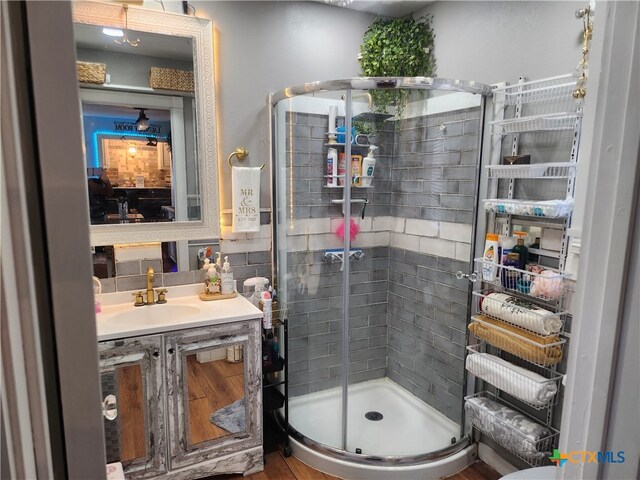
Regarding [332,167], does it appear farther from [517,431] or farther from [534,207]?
[517,431]

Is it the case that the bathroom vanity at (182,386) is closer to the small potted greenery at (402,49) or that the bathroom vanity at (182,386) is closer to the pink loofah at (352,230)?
the pink loofah at (352,230)

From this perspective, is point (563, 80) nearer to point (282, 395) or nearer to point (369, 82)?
point (369, 82)

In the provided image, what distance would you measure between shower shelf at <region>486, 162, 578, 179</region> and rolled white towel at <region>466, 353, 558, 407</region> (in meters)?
0.94

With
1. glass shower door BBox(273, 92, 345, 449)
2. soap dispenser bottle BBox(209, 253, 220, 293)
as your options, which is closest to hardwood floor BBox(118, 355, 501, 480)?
glass shower door BBox(273, 92, 345, 449)

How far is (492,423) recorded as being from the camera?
7.04ft

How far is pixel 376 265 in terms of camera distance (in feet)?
9.77

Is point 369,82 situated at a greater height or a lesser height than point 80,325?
greater

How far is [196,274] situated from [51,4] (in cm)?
226

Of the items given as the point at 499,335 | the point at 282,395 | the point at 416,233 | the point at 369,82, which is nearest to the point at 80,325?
the point at 499,335

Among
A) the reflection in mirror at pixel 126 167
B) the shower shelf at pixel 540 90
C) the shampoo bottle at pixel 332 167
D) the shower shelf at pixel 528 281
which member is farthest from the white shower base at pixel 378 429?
the shower shelf at pixel 540 90

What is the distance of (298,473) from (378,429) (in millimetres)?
588

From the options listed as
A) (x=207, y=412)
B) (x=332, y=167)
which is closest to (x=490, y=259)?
(x=332, y=167)

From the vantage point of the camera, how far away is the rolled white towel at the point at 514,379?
6.23 ft

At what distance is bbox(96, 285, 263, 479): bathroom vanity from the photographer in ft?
6.51
